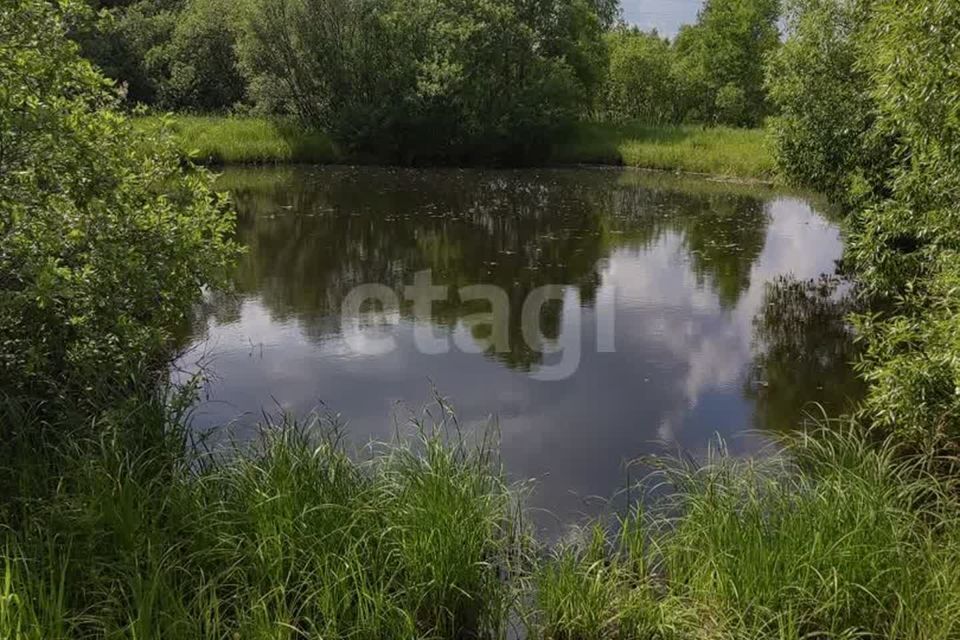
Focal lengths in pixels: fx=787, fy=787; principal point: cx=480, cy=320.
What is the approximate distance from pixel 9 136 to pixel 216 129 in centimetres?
2285

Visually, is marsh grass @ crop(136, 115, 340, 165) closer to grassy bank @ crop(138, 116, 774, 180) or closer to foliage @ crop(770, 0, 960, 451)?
grassy bank @ crop(138, 116, 774, 180)

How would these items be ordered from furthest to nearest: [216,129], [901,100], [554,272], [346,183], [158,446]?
[216,129]
[346,183]
[554,272]
[901,100]
[158,446]

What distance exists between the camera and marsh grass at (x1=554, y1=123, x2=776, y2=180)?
980 inches

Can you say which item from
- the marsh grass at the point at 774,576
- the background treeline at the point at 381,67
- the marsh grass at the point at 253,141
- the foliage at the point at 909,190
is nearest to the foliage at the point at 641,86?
the background treeline at the point at 381,67

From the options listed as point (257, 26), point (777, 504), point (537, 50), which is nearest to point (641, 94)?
point (537, 50)

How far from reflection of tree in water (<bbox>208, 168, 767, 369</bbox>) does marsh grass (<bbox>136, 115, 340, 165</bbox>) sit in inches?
77.1

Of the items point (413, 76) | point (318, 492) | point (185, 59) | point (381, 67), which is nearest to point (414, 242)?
point (318, 492)

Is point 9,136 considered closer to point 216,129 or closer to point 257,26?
point 216,129

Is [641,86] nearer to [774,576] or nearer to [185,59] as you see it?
[185,59]

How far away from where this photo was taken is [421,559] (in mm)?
3799

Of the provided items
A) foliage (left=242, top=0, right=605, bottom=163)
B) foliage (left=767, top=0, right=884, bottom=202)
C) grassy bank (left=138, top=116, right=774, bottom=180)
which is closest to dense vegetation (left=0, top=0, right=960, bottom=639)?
foliage (left=767, top=0, right=884, bottom=202)

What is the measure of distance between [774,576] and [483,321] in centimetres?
695

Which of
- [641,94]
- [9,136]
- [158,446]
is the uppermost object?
[641,94]

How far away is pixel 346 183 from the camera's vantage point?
22828 millimetres
